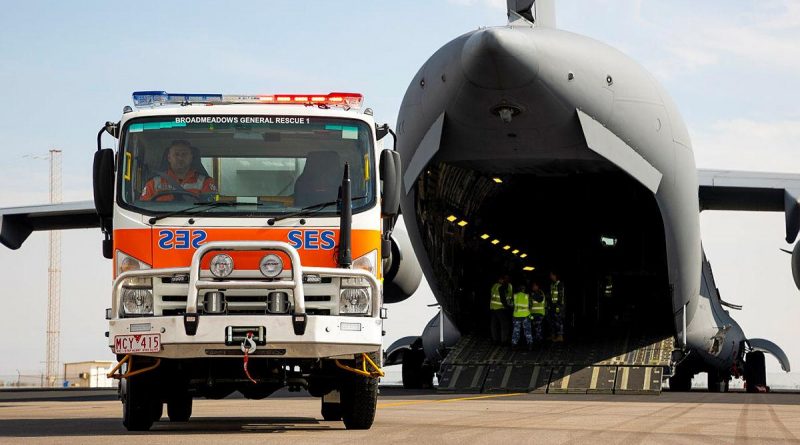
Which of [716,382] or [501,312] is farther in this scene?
[716,382]

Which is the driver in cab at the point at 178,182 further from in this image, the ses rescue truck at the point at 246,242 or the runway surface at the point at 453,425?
the runway surface at the point at 453,425

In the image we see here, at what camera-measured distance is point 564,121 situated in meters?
17.9

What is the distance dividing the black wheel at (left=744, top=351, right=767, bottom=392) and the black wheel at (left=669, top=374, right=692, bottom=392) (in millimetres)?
1297

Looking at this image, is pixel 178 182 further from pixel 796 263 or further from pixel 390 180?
pixel 796 263

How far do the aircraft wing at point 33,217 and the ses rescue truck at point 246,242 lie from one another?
1343cm

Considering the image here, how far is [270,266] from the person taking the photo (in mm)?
9023

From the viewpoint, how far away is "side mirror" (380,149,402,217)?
9.59 metres

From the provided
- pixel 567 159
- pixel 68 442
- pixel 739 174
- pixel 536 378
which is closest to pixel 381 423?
pixel 68 442

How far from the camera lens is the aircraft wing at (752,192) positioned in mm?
21422

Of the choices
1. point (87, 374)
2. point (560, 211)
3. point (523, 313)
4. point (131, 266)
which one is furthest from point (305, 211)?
point (87, 374)

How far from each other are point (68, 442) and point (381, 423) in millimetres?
3326

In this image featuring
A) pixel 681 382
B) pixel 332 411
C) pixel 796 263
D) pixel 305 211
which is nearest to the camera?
pixel 305 211

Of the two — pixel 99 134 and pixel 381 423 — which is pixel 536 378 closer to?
pixel 381 423

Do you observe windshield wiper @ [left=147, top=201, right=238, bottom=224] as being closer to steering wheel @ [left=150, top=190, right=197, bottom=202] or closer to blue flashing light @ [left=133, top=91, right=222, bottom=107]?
steering wheel @ [left=150, top=190, right=197, bottom=202]
